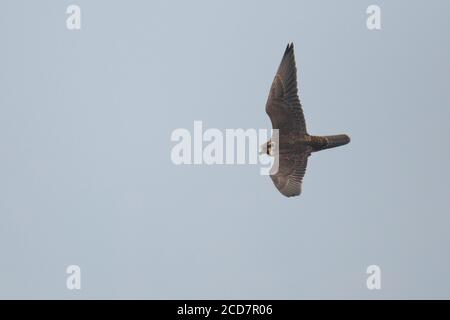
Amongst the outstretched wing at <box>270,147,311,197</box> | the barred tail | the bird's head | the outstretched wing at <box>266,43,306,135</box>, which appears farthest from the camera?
the outstretched wing at <box>270,147,311,197</box>

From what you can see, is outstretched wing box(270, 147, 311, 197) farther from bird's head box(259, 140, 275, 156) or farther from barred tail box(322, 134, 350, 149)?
barred tail box(322, 134, 350, 149)

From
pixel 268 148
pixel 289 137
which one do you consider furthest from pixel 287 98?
pixel 268 148

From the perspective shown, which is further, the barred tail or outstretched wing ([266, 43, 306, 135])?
the barred tail

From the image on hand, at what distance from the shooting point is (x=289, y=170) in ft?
68.3

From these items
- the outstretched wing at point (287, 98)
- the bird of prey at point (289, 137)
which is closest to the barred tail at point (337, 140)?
the bird of prey at point (289, 137)

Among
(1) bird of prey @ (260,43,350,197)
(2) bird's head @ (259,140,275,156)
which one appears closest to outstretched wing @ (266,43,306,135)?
(1) bird of prey @ (260,43,350,197)

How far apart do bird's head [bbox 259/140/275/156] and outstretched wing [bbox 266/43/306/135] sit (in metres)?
0.55

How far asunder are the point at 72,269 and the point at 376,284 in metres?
8.92

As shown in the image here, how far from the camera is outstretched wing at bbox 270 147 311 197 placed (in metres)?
20.7

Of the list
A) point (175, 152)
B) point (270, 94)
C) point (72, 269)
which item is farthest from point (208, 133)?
point (72, 269)

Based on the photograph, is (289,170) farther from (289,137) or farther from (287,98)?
(287,98)

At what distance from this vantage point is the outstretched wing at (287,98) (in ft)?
65.5
